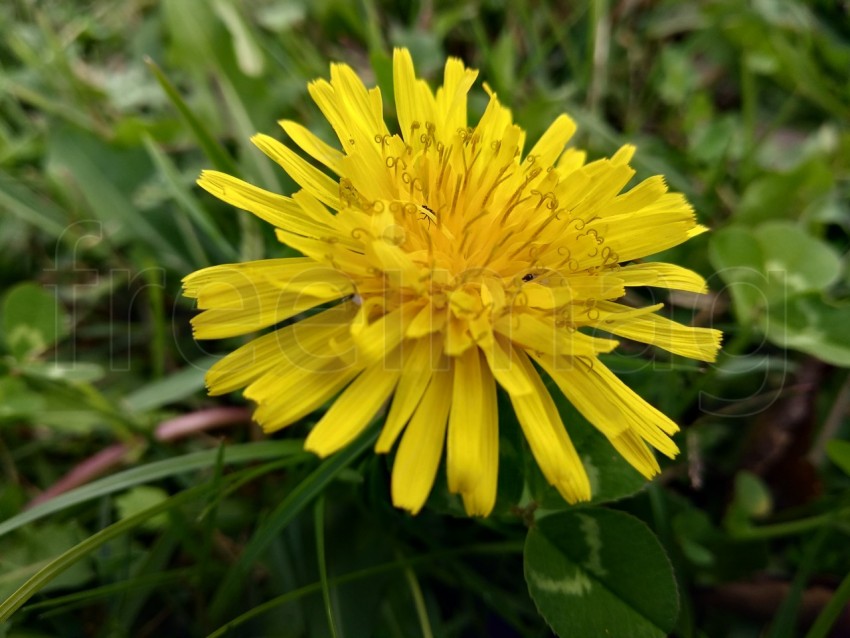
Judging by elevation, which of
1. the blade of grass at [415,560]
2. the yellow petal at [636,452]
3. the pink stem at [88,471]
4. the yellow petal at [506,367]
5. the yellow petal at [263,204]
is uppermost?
the yellow petal at [263,204]

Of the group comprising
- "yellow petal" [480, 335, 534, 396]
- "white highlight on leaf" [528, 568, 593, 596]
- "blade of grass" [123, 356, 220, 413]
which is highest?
"yellow petal" [480, 335, 534, 396]

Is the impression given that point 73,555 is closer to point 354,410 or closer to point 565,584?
point 354,410

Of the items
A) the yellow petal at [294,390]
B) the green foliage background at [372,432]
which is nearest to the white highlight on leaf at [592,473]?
the green foliage background at [372,432]

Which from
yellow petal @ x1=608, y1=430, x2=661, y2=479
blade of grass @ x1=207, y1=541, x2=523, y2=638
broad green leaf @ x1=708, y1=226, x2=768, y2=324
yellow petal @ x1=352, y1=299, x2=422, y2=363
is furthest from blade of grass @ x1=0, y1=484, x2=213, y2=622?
broad green leaf @ x1=708, y1=226, x2=768, y2=324

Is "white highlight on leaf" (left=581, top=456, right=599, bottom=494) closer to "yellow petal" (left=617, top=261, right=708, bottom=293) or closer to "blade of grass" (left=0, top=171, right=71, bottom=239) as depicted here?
"yellow petal" (left=617, top=261, right=708, bottom=293)

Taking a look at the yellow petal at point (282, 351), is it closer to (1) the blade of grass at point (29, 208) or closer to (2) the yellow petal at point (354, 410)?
(2) the yellow petal at point (354, 410)

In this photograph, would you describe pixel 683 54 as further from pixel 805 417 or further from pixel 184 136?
pixel 184 136

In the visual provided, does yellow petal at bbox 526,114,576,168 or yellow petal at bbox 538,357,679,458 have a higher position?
yellow petal at bbox 526,114,576,168
